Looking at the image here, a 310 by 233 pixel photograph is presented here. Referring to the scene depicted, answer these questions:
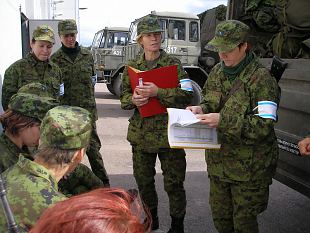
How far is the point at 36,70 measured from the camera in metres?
3.60

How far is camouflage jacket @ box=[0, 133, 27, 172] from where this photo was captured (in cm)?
202

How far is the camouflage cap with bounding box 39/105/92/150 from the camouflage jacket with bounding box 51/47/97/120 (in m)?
2.63

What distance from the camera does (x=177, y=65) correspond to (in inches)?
116

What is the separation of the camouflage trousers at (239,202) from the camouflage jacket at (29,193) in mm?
1266

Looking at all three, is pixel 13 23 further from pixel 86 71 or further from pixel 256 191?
pixel 256 191

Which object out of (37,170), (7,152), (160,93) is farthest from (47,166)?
(160,93)

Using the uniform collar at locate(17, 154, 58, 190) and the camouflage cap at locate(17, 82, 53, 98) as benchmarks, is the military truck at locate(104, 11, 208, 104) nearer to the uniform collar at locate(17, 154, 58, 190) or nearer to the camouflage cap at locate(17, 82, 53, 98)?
the camouflage cap at locate(17, 82, 53, 98)

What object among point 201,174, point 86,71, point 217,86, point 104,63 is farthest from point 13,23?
point 104,63

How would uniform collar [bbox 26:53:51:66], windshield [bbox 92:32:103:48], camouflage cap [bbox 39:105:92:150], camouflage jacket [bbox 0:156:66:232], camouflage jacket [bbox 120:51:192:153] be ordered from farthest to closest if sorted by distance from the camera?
1. windshield [bbox 92:32:103:48]
2. uniform collar [bbox 26:53:51:66]
3. camouflage jacket [bbox 120:51:192:153]
4. camouflage cap [bbox 39:105:92:150]
5. camouflage jacket [bbox 0:156:66:232]

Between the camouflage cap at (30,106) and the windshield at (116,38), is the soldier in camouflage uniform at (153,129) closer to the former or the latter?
the camouflage cap at (30,106)

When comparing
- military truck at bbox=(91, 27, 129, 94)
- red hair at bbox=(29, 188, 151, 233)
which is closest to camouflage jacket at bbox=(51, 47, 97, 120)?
red hair at bbox=(29, 188, 151, 233)

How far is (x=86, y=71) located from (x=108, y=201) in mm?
3443

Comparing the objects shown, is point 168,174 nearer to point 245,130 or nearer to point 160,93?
point 160,93

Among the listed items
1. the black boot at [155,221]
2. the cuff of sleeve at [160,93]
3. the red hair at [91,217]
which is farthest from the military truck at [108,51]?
the red hair at [91,217]
